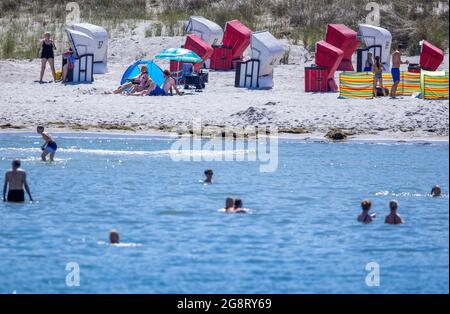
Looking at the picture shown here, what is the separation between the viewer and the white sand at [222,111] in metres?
28.1

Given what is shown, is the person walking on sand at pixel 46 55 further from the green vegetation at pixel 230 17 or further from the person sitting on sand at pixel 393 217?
the person sitting on sand at pixel 393 217

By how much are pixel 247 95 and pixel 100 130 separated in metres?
4.41

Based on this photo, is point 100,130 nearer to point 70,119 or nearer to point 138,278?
point 70,119

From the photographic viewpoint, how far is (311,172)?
2411 cm

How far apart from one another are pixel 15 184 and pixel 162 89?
11120 mm

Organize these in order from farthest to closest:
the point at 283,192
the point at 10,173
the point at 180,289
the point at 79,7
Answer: the point at 79,7 < the point at 283,192 < the point at 10,173 < the point at 180,289

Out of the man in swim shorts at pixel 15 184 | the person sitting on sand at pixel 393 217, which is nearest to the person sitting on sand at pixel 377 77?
the person sitting on sand at pixel 393 217

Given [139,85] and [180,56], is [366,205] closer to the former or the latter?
[139,85]

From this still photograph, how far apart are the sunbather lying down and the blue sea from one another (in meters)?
3.32

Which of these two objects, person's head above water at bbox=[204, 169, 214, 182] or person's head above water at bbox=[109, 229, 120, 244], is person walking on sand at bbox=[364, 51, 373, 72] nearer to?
person's head above water at bbox=[204, 169, 214, 182]

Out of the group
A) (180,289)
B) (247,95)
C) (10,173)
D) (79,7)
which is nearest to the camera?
(180,289)

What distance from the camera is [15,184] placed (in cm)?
2002
